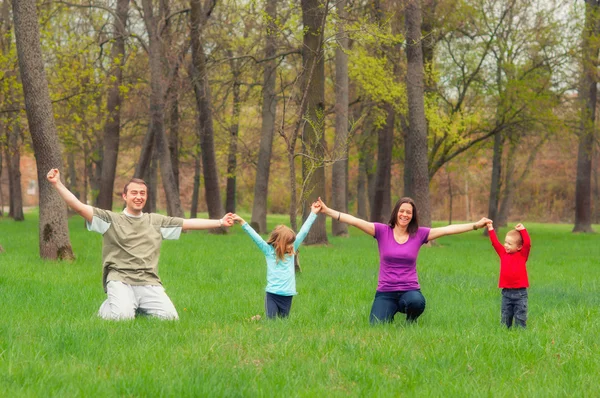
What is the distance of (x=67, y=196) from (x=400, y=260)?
3365mm

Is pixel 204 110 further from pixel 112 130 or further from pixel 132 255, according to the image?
pixel 132 255

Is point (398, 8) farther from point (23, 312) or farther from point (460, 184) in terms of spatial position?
point (460, 184)

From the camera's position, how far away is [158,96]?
75.1 ft

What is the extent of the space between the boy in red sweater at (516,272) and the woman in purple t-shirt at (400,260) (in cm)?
41

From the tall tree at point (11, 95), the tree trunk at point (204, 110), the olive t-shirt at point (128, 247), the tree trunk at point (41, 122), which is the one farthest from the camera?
the tree trunk at point (204, 110)

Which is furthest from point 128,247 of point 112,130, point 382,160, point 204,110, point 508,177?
point 508,177

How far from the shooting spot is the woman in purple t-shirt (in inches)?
305

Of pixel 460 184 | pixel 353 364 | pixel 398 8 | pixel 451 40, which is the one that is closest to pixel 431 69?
pixel 451 40

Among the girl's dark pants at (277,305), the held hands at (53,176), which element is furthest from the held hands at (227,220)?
the held hands at (53,176)

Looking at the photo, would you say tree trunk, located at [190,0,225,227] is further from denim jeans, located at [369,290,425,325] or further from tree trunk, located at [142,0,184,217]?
denim jeans, located at [369,290,425,325]

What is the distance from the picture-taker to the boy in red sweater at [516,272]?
740 centimetres

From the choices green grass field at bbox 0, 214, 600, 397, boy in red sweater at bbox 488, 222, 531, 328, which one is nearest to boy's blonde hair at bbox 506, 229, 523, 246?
boy in red sweater at bbox 488, 222, 531, 328

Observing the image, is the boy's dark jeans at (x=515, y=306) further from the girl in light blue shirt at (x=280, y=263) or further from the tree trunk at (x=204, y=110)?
the tree trunk at (x=204, y=110)

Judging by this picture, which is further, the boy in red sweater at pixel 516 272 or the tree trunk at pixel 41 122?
the tree trunk at pixel 41 122
